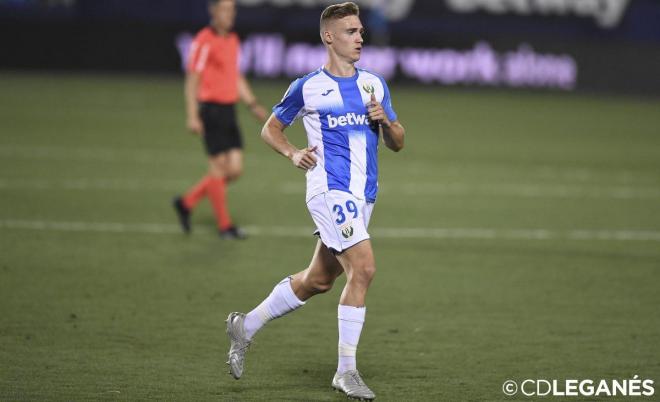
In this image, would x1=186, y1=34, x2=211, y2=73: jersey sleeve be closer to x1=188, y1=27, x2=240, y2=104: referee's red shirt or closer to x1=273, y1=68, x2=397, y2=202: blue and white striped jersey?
x1=188, y1=27, x2=240, y2=104: referee's red shirt

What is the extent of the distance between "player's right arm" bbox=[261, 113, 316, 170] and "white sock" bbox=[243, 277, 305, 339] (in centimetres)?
76

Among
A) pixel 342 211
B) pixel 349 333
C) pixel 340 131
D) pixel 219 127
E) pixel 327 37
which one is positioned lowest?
pixel 349 333

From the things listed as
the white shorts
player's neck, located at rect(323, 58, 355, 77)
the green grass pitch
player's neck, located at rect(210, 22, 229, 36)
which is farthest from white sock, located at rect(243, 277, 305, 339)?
player's neck, located at rect(210, 22, 229, 36)

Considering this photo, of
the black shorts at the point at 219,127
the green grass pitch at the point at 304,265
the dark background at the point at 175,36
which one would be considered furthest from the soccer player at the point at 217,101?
the dark background at the point at 175,36

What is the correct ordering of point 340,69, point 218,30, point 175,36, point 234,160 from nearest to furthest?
1. point 340,69
2. point 218,30
3. point 234,160
4. point 175,36

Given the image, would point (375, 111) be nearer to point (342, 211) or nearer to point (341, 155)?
point (341, 155)

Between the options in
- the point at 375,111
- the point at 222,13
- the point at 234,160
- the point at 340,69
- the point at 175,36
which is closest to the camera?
the point at 375,111

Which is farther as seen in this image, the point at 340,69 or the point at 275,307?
the point at 275,307

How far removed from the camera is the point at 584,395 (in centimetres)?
682

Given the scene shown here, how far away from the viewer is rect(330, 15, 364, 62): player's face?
689cm

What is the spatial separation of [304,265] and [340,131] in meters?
4.03

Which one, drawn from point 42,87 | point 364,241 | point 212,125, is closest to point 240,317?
point 364,241

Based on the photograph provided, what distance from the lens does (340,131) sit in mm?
6941

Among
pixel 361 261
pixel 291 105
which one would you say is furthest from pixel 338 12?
pixel 361 261
